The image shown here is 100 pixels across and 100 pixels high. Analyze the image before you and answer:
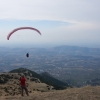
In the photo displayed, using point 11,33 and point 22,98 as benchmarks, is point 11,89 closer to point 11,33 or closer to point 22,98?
point 11,33

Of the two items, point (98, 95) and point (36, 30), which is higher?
point (36, 30)

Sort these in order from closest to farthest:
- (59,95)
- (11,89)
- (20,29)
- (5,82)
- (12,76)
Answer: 1. (59,95)
2. (20,29)
3. (11,89)
4. (5,82)
5. (12,76)

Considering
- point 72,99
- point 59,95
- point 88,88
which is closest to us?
point 72,99

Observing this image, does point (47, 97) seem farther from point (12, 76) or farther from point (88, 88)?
point (12, 76)

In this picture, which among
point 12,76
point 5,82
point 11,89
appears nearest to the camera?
point 11,89

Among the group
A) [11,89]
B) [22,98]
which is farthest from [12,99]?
[11,89]

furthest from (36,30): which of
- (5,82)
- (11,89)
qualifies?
(5,82)

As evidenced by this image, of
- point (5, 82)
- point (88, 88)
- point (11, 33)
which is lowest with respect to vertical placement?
point (5, 82)

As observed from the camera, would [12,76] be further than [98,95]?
Yes

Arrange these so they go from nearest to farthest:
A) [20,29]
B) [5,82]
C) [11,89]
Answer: [20,29], [11,89], [5,82]
